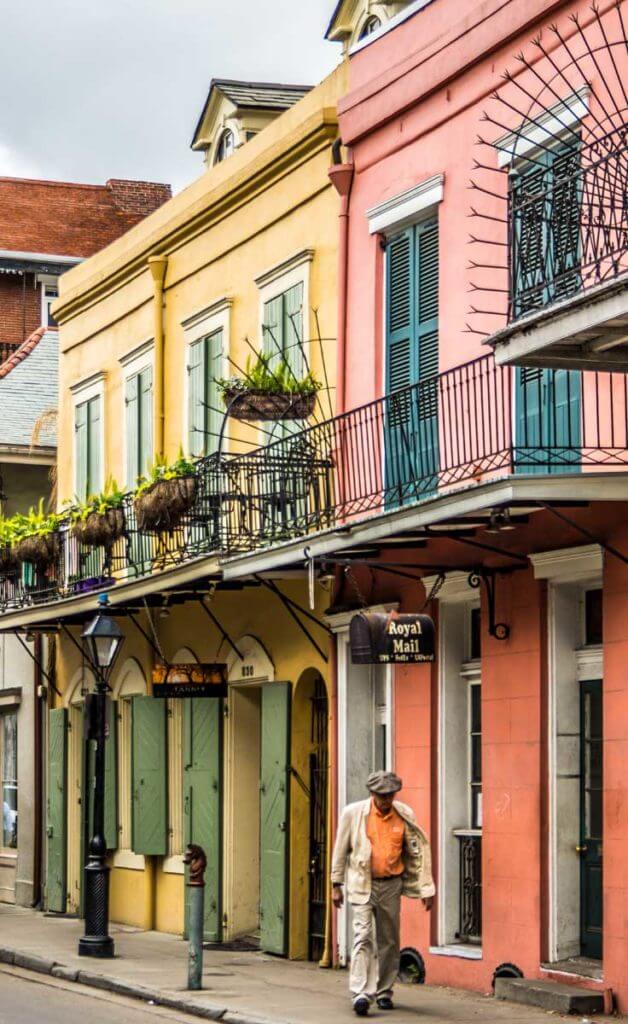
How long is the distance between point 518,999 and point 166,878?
839cm

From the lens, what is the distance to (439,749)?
55.4ft

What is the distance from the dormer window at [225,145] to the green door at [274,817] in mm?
6773

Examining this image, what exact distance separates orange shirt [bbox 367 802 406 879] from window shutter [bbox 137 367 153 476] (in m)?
9.06

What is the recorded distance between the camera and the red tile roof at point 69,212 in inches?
1750

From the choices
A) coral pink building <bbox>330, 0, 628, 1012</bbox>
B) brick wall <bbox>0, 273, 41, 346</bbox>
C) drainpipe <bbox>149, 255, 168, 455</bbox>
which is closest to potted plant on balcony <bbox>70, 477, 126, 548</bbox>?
drainpipe <bbox>149, 255, 168, 455</bbox>

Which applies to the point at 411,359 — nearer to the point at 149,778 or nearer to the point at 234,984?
the point at 234,984

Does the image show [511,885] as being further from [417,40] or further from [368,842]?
[417,40]

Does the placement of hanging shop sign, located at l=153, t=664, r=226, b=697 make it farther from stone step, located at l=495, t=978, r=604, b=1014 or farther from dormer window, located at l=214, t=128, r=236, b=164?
stone step, located at l=495, t=978, r=604, b=1014

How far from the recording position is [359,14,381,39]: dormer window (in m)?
19.4

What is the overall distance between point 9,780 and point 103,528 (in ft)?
23.3

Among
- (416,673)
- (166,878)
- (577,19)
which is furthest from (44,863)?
(577,19)

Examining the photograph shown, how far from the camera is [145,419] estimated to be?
933 inches

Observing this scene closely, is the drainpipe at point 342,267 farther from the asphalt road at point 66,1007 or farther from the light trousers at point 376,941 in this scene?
the asphalt road at point 66,1007

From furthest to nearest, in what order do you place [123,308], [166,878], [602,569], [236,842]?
[123,308] → [166,878] → [236,842] → [602,569]
